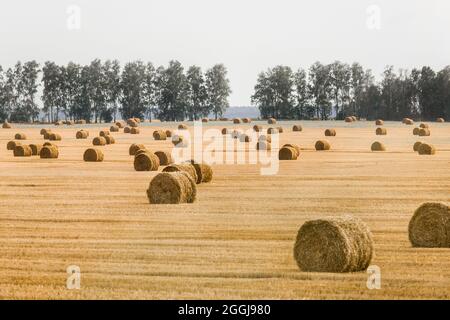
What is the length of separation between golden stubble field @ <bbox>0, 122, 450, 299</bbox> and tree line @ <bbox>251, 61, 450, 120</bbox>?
97.6 m

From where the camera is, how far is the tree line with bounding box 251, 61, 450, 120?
5448 inches

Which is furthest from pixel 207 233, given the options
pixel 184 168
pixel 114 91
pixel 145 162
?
pixel 114 91

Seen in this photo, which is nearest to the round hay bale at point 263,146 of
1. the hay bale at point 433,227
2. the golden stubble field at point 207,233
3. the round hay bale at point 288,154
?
the round hay bale at point 288,154

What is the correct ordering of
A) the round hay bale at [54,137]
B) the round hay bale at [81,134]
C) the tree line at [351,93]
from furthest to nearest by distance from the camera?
1. the tree line at [351,93]
2. the round hay bale at [81,134]
3. the round hay bale at [54,137]

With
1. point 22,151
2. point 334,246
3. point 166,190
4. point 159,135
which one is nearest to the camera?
point 334,246

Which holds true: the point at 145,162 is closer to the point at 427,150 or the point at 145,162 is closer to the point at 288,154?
the point at 288,154

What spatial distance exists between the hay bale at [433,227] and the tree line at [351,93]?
115 m

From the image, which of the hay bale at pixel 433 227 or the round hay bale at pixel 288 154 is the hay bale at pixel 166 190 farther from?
the round hay bale at pixel 288 154

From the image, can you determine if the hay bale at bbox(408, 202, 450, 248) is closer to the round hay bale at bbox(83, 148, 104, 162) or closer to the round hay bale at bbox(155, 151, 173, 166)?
the round hay bale at bbox(155, 151, 173, 166)

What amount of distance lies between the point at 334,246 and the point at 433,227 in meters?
3.90

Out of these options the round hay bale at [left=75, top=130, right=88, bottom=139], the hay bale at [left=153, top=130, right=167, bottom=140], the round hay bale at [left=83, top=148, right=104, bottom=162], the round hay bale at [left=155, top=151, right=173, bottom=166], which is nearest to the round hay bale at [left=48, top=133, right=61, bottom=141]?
the round hay bale at [left=75, top=130, right=88, bottom=139]

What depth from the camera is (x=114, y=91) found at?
167500 mm

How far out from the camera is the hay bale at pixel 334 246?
16938 millimetres
